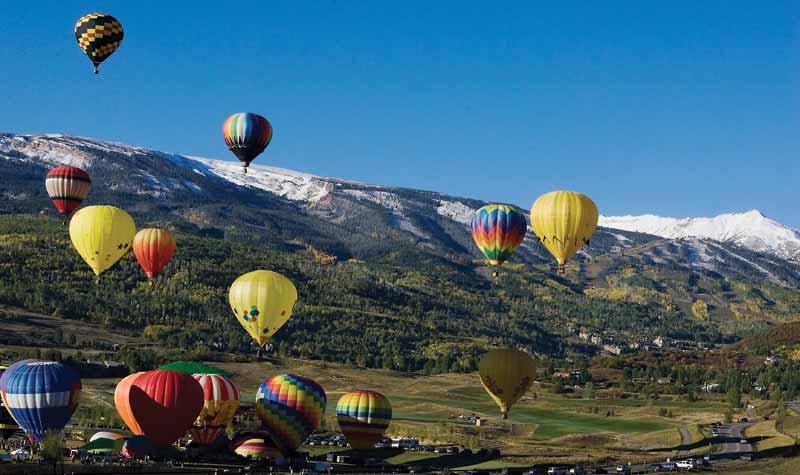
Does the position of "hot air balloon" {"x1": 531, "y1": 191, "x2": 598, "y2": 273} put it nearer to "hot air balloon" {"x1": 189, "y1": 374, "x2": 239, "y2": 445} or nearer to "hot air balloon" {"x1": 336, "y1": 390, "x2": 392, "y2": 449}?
"hot air balloon" {"x1": 336, "y1": 390, "x2": 392, "y2": 449}

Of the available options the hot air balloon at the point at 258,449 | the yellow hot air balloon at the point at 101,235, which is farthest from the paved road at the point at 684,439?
the yellow hot air balloon at the point at 101,235

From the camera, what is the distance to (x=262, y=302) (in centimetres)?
8969

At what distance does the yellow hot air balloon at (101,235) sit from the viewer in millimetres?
107125

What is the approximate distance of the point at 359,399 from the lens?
85.9m

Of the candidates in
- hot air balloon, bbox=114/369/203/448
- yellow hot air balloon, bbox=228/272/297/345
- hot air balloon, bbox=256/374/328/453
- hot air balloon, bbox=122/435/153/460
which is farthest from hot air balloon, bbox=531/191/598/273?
hot air balloon, bbox=122/435/153/460

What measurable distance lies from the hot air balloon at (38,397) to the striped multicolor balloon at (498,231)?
38969 millimetres

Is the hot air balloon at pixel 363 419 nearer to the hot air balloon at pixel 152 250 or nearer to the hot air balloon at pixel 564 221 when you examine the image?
the hot air balloon at pixel 564 221

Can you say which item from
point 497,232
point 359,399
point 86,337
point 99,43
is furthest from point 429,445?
point 86,337

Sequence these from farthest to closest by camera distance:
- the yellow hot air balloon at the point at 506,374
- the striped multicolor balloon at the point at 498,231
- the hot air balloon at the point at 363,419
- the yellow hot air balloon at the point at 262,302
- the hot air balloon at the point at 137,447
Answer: the striped multicolor balloon at the point at 498,231 → the yellow hot air balloon at the point at 506,374 → the yellow hot air balloon at the point at 262,302 → the hot air balloon at the point at 363,419 → the hot air balloon at the point at 137,447

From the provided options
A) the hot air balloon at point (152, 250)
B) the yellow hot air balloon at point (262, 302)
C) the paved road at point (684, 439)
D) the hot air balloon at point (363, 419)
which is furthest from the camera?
the hot air balloon at point (152, 250)

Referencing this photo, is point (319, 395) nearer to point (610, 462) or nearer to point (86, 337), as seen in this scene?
point (610, 462)

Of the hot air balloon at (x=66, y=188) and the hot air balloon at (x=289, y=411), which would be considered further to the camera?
the hot air balloon at (x=66, y=188)

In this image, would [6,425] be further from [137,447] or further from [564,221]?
[564,221]

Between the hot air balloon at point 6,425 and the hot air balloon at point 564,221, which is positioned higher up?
the hot air balloon at point 564,221
